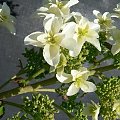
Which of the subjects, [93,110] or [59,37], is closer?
[59,37]

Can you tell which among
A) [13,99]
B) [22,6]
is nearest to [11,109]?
[13,99]

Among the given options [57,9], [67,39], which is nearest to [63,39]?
[67,39]

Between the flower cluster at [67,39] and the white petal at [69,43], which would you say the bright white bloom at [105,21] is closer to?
the flower cluster at [67,39]

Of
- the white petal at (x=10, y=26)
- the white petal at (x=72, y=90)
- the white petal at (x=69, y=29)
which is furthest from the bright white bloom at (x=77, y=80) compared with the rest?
the white petal at (x=10, y=26)

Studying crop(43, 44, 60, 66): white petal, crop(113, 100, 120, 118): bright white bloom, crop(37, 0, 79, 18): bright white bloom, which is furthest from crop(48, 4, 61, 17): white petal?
crop(113, 100, 120, 118): bright white bloom

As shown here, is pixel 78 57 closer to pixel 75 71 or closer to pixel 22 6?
pixel 75 71

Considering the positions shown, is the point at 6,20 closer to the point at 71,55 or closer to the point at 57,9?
the point at 57,9

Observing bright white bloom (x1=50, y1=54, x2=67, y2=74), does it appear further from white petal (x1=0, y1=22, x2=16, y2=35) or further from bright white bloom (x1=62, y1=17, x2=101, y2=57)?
white petal (x1=0, y1=22, x2=16, y2=35)

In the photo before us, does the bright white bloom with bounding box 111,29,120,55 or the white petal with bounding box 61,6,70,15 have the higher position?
the white petal with bounding box 61,6,70,15
